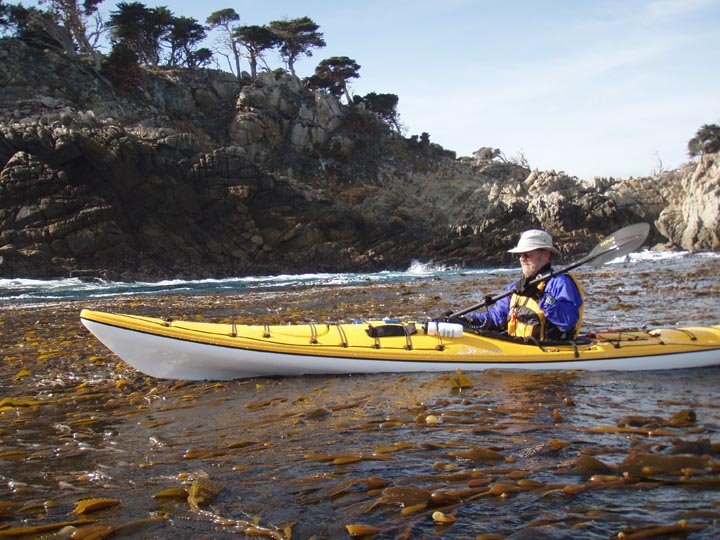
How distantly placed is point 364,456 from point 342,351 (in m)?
2.15

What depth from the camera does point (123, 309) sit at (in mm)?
13281

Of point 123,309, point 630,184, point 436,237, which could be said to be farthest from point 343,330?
point 630,184

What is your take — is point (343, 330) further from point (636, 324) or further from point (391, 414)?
point (636, 324)

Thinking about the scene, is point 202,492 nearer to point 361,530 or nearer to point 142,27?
point 361,530

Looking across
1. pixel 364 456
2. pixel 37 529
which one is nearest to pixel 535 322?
pixel 364 456

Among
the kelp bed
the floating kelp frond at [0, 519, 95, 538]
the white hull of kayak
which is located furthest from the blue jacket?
the floating kelp frond at [0, 519, 95, 538]

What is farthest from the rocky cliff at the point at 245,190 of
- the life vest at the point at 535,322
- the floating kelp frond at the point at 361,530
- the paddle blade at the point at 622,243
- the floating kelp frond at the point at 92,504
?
the floating kelp frond at the point at 361,530

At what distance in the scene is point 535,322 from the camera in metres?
5.70

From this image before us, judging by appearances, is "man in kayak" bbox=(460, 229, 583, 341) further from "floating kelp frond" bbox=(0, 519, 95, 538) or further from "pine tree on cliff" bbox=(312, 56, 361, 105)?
"pine tree on cliff" bbox=(312, 56, 361, 105)

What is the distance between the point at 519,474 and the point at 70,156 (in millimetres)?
29875

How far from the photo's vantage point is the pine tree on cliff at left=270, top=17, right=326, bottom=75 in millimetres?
52406

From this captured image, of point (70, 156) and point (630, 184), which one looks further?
point (630, 184)

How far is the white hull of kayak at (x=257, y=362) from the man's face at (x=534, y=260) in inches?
35.0

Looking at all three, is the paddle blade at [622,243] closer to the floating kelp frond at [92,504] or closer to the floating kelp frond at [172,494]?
the floating kelp frond at [172,494]
